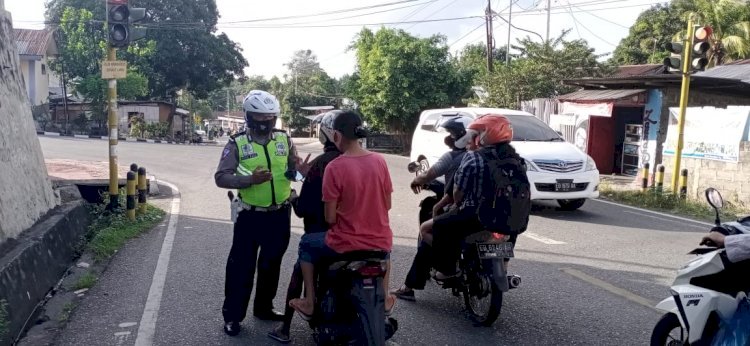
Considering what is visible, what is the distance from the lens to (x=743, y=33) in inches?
1020

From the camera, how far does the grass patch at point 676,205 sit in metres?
12.2

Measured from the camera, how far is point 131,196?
1000 centimetres

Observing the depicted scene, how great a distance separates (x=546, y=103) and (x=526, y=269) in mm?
16454

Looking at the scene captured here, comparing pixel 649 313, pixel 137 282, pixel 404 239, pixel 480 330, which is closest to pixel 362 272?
pixel 480 330

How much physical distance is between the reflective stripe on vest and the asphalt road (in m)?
1.05

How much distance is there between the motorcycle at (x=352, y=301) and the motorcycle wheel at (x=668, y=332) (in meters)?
1.75

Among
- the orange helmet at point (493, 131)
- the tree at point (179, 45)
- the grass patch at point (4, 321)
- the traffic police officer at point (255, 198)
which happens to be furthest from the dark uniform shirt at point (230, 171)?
the tree at point (179, 45)

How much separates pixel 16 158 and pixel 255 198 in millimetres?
3682

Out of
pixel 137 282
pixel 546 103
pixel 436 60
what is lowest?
pixel 137 282

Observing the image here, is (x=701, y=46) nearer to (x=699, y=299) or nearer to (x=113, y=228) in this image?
(x=699, y=299)

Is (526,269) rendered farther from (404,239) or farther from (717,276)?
(717,276)

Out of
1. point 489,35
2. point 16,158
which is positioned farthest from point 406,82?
point 16,158

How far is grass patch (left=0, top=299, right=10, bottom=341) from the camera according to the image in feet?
14.9

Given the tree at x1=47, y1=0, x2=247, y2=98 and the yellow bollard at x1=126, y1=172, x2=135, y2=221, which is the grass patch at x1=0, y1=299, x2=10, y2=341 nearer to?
the yellow bollard at x1=126, y1=172, x2=135, y2=221
